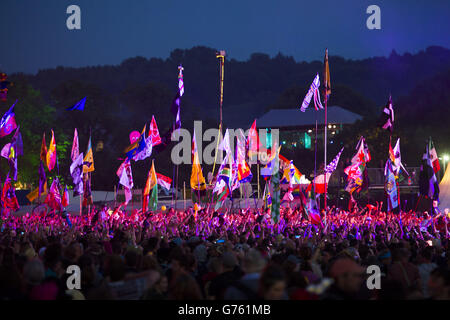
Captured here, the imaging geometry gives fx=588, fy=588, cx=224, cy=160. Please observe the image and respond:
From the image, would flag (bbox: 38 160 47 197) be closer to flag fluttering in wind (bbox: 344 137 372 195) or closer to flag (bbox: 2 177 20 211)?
flag (bbox: 2 177 20 211)

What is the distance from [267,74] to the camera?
636ft

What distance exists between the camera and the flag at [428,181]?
22203 mm

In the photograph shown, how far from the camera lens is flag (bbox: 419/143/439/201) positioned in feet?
72.8

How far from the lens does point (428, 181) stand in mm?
22234

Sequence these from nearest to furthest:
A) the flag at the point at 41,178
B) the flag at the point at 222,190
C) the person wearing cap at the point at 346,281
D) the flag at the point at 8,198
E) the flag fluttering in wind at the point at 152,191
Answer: the person wearing cap at the point at 346,281
the flag at the point at 41,178
the flag at the point at 222,190
the flag fluttering in wind at the point at 152,191
the flag at the point at 8,198

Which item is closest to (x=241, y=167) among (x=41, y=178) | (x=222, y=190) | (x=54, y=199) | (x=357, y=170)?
(x=222, y=190)

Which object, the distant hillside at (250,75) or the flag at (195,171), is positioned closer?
the flag at (195,171)

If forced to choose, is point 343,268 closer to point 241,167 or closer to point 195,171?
point 241,167

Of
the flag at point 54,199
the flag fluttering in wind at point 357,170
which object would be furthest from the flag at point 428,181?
the flag at point 54,199

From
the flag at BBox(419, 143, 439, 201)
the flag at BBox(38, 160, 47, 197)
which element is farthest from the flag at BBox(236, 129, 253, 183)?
the flag at BBox(38, 160, 47, 197)

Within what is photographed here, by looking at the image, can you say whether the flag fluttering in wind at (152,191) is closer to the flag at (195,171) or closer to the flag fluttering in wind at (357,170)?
the flag at (195,171)
